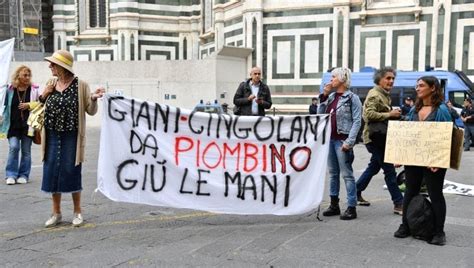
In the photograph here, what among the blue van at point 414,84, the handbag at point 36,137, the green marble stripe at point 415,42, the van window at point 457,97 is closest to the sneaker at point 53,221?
the handbag at point 36,137

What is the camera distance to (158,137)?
217 inches

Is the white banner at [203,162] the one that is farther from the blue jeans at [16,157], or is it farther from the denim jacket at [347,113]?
→ the blue jeans at [16,157]

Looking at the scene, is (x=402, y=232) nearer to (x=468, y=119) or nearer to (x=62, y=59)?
(x=62, y=59)

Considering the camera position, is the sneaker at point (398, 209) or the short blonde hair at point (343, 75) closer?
the short blonde hair at point (343, 75)

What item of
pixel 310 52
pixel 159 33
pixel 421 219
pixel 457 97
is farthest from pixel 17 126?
pixel 159 33

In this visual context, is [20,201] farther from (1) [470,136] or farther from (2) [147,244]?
(1) [470,136]

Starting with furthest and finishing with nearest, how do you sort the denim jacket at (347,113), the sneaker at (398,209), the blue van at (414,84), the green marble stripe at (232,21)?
1. the green marble stripe at (232,21)
2. the blue van at (414,84)
3. the sneaker at (398,209)
4. the denim jacket at (347,113)

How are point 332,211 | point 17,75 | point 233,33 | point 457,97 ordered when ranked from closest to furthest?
point 332,211, point 17,75, point 457,97, point 233,33

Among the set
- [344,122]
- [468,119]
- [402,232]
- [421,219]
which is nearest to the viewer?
[421,219]

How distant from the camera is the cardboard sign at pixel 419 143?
4879 mm

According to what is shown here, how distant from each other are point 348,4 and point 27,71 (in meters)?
18.8

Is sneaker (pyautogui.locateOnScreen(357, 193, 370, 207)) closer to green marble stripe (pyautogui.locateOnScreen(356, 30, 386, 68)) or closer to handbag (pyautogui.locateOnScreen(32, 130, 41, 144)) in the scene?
handbag (pyautogui.locateOnScreen(32, 130, 41, 144))

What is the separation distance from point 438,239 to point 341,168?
1326 millimetres

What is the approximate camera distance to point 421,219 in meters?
4.99
